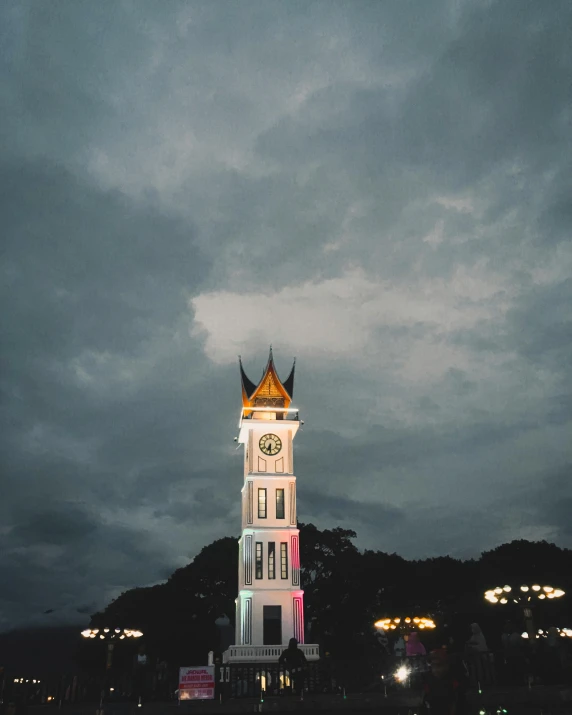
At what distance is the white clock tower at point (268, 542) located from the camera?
4147 centimetres

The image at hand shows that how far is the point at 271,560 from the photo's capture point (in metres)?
43.4

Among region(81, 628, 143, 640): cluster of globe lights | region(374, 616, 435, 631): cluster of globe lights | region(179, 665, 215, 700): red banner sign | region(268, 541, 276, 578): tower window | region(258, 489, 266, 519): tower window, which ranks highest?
region(258, 489, 266, 519): tower window

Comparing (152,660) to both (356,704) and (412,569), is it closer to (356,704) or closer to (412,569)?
(412,569)

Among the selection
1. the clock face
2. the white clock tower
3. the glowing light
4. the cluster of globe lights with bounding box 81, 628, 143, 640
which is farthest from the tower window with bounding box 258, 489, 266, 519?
the glowing light

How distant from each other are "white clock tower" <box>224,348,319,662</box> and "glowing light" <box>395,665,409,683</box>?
2146 centimetres

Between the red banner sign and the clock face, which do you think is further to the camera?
the clock face

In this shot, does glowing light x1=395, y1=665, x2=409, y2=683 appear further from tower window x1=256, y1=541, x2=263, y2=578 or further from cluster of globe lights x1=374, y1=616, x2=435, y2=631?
tower window x1=256, y1=541, x2=263, y2=578

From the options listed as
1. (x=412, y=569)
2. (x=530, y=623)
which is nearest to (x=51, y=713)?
(x=530, y=623)

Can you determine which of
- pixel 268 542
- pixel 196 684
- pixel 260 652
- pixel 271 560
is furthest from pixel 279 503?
pixel 196 684

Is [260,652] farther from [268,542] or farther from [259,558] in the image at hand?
[268,542]

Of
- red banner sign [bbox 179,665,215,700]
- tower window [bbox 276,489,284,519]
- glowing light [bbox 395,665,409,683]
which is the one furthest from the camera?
tower window [bbox 276,489,284,519]

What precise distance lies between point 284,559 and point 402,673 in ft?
80.4

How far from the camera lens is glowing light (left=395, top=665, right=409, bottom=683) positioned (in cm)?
1950

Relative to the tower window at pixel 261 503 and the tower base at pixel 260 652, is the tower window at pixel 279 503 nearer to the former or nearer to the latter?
the tower window at pixel 261 503
